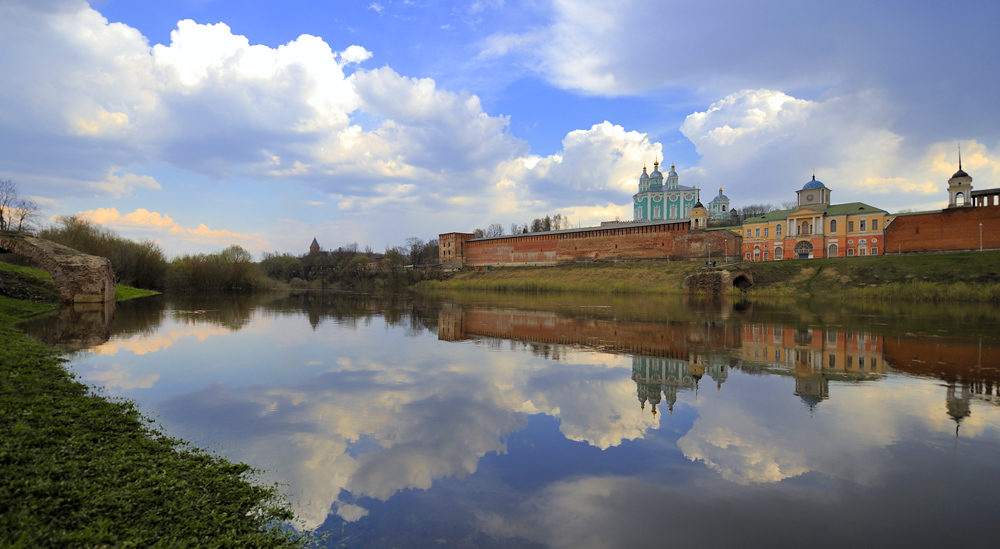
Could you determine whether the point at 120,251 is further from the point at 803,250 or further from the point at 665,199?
the point at 665,199

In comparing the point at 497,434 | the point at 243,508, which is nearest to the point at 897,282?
the point at 497,434

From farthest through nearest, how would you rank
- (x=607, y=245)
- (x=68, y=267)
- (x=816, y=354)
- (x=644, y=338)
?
(x=607, y=245) < (x=68, y=267) < (x=644, y=338) < (x=816, y=354)

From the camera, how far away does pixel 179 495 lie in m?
3.91

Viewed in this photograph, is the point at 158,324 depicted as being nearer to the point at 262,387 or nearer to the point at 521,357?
the point at 262,387

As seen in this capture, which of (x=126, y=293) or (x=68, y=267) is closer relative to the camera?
(x=68, y=267)

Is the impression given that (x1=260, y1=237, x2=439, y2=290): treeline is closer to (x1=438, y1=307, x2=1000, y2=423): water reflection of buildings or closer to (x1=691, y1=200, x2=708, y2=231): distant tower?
(x1=691, y1=200, x2=708, y2=231): distant tower

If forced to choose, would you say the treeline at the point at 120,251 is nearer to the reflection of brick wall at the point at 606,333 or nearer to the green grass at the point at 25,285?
the green grass at the point at 25,285

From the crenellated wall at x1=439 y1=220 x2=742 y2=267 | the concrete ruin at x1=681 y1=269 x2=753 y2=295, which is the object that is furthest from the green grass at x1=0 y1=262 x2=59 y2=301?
the crenellated wall at x1=439 y1=220 x2=742 y2=267

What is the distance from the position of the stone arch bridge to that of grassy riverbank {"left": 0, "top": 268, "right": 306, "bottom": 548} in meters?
24.1

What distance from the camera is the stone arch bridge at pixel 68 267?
23.0 metres

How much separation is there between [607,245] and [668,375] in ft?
181

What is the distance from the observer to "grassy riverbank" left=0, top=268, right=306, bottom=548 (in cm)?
322

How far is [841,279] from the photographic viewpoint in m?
37.1

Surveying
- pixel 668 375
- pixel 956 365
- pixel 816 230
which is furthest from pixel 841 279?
pixel 668 375
